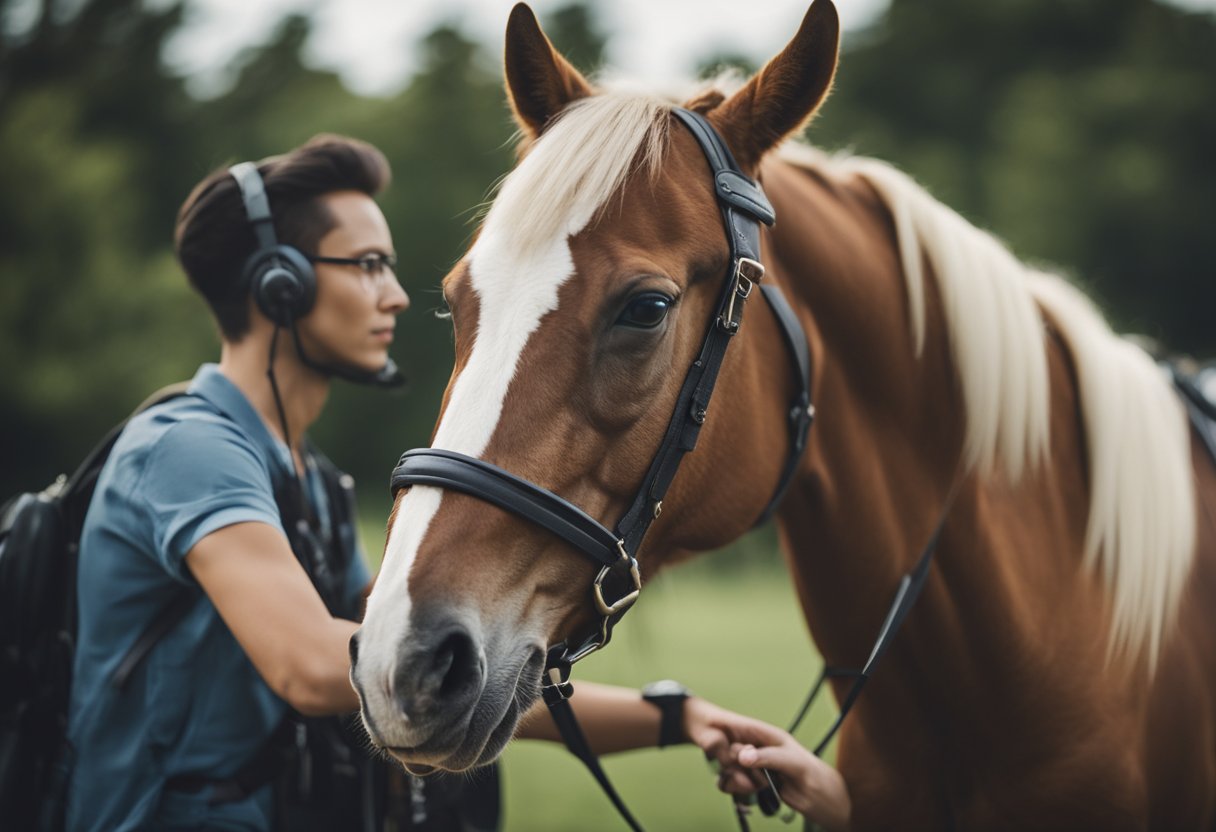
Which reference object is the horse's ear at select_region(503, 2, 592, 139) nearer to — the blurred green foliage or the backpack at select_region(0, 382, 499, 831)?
the backpack at select_region(0, 382, 499, 831)

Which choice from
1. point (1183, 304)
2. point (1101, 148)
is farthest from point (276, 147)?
point (1183, 304)

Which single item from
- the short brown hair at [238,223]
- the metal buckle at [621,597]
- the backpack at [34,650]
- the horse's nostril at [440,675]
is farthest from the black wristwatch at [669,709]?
the short brown hair at [238,223]

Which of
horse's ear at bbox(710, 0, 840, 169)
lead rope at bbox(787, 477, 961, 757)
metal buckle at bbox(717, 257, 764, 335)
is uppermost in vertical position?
horse's ear at bbox(710, 0, 840, 169)

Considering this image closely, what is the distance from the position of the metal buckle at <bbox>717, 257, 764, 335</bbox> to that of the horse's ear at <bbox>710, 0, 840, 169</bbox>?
29cm

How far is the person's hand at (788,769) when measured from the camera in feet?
7.11

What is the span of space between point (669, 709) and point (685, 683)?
25.6 ft

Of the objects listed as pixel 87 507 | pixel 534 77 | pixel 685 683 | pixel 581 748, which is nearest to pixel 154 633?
pixel 87 507

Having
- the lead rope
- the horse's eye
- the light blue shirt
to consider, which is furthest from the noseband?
the light blue shirt

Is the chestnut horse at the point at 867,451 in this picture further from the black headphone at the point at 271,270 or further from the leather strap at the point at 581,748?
the black headphone at the point at 271,270

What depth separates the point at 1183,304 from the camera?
98.0ft

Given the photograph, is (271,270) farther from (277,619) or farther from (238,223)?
(277,619)

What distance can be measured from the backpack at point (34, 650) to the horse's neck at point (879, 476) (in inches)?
58.7

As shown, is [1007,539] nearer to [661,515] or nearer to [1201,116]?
[661,515]

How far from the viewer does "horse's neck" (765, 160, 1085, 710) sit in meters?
2.27
